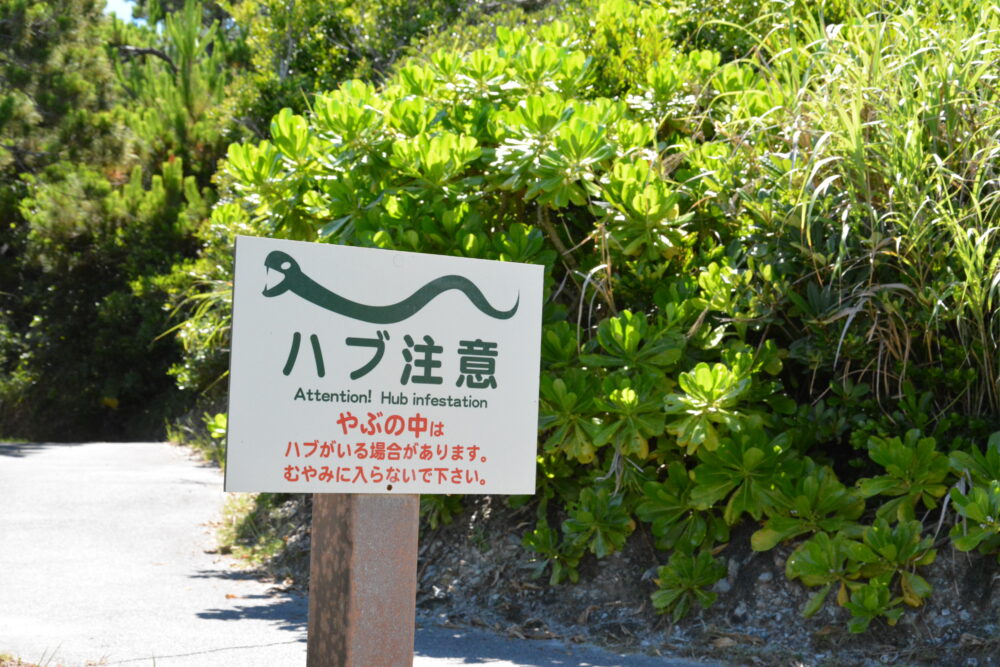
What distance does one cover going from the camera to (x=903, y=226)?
188 inches

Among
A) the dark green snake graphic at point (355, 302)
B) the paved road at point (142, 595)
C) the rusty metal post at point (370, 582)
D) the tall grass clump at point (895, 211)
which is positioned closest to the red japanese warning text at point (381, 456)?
the rusty metal post at point (370, 582)

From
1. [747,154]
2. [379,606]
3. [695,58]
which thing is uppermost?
[695,58]

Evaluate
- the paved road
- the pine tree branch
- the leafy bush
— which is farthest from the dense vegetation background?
the pine tree branch

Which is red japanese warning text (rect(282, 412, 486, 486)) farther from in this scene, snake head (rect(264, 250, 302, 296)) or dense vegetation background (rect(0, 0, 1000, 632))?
dense vegetation background (rect(0, 0, 1000, 632))

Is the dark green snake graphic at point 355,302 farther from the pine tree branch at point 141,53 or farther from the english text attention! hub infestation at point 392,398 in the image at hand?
the pine tree branch at point 141,53

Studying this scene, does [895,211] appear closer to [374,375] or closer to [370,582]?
[374,375]

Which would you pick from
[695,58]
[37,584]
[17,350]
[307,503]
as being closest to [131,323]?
[17,350]

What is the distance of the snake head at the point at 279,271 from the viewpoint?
8.75ft

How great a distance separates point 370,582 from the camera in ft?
9.12

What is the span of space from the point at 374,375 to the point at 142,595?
12.2 ft

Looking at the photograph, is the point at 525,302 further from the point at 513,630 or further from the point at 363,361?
the point at 513,630

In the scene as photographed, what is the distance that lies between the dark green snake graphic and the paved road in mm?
2356

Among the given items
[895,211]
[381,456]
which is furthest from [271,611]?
[895,211]

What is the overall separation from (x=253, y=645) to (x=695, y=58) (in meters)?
4.15
